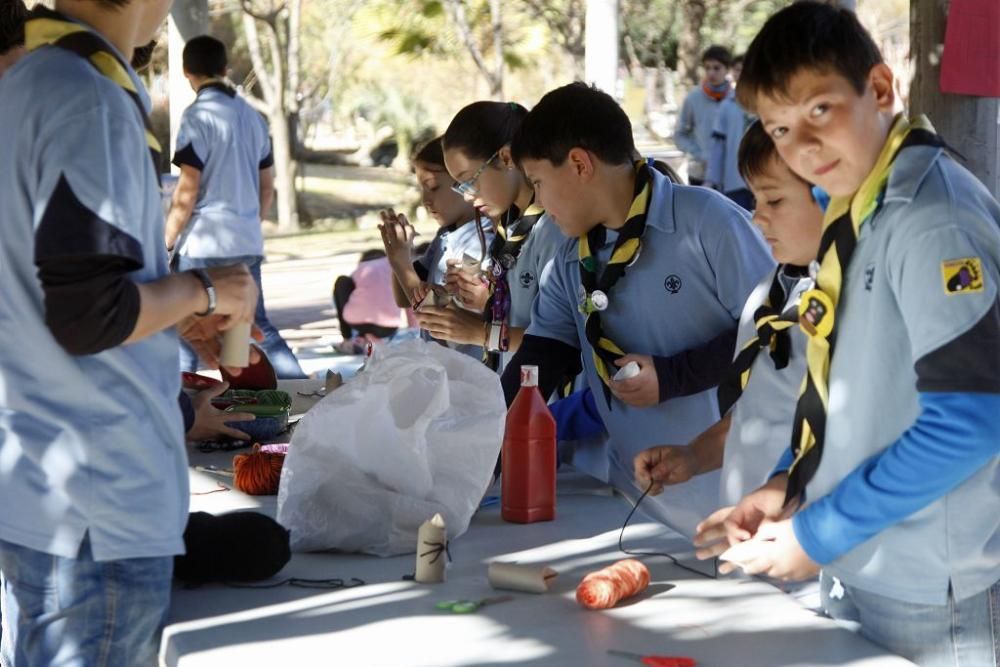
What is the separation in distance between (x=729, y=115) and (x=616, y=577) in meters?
8.37

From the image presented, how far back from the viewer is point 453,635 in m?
2.03

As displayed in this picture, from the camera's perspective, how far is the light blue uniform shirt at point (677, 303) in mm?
2912

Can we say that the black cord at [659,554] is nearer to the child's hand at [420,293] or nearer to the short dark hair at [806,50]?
the short dark hair at [806,50]

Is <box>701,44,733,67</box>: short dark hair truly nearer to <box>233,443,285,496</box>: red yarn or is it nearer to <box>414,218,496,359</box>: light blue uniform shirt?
<box>414,218,496,359</box>: light blue uniform shirt

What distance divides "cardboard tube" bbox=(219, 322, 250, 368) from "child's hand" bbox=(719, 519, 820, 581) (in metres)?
0.79

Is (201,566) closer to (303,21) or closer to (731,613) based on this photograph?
(731,613)

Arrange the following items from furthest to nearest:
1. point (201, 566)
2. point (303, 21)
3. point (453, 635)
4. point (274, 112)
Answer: point (303, 21) → point (274, 112) → point (201, 566) → point (453, 635)

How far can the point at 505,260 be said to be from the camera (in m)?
3.64

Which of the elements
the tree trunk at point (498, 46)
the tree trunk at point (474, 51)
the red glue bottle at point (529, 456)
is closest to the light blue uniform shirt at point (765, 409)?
the red glue bottle at point (529, 456)

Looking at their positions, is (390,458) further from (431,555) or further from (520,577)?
(520,577)

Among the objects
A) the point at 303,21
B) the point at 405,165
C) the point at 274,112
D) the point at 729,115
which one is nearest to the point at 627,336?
the point at 729,115

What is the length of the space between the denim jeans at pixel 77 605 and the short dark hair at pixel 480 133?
1.95 m

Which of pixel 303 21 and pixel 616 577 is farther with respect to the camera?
pixel 303 21

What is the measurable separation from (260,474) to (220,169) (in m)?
3.70
